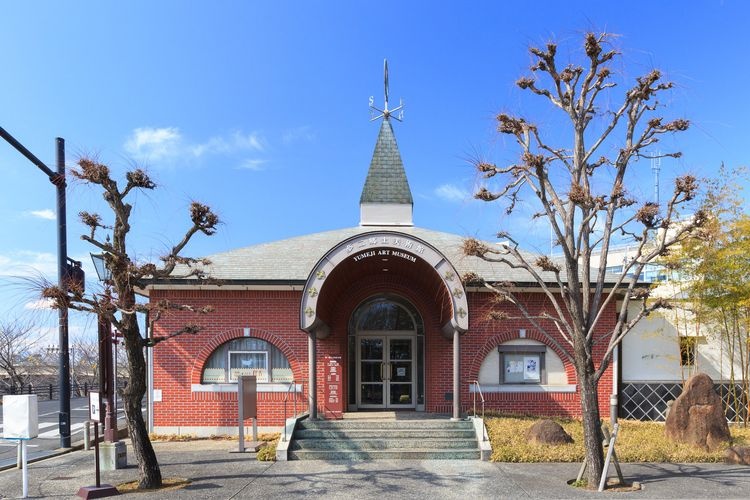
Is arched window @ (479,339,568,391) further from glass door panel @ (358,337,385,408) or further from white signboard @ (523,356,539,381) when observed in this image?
glass door panel @ (358,337,385,408)

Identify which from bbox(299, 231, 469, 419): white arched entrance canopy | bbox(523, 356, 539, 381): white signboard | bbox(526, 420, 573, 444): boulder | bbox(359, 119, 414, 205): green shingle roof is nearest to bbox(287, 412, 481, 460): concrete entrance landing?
bbox(299, 231, 469, 419): white arched entrance canopy

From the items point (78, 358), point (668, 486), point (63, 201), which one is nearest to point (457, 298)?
point (668, 486)

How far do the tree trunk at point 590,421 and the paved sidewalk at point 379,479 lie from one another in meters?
0.45

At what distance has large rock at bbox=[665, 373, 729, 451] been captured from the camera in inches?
444

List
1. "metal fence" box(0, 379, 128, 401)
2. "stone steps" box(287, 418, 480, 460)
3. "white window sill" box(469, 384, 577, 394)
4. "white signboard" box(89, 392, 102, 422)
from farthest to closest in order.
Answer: "metal fence" box(0, 379, 128, 401), "white window sill" box(469, 384, 577, 394), "stone steps" box(287, 418, 480, 460), "white signboard" box(89, 392, 102, 422)

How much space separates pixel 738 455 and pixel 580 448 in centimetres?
277

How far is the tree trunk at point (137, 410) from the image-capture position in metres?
9.09

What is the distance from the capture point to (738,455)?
10617 mm

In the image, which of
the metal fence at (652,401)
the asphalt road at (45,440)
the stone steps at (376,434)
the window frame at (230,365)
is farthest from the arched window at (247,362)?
the metal fence at (652,401)

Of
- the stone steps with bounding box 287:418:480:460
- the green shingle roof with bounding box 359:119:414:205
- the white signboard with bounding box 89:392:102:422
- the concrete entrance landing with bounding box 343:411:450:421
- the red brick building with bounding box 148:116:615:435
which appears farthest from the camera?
the green shingle roof with bounding box 359:119:414:205

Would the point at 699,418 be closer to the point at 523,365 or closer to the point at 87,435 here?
the point at 523,365

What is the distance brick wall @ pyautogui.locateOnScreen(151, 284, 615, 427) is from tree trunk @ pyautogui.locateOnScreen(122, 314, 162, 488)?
4.89 metres

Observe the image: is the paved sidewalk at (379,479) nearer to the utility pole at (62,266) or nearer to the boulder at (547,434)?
the boulder at (547,434)

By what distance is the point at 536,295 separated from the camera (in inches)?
567
